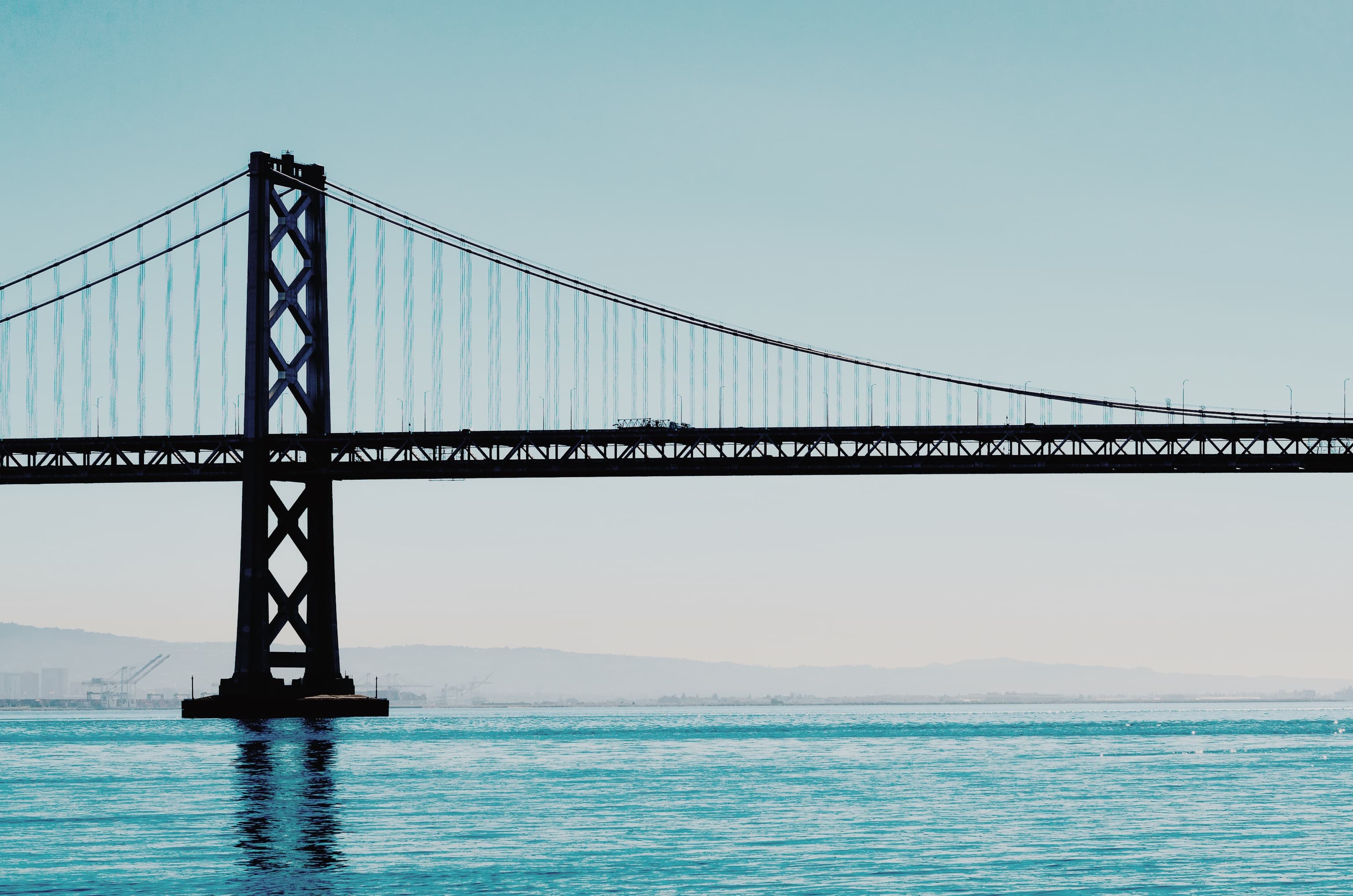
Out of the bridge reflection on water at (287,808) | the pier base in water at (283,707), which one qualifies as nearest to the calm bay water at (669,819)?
the bridge reflection on water at (287,808)

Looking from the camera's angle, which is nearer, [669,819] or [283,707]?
[669,819]

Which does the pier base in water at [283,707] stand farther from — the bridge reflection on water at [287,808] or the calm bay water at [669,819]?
the bridge reflection on water at [287,808]

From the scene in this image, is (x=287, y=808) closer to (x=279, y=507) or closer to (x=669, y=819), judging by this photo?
(x=669, y=819)

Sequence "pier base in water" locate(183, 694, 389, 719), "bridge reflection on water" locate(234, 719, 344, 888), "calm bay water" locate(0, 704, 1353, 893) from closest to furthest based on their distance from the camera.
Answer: "calm bay water" locate(0, 704, 1353, 893), "bridge reflection on water" locate(234, 719, 344, 888), "pier base in water" locate(183, 694, 389, 719)

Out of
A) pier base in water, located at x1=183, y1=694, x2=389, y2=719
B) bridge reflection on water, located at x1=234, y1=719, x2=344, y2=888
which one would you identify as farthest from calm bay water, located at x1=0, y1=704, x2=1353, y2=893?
pier base in water, located at x1=183, y1=694, x2=389, y2=719

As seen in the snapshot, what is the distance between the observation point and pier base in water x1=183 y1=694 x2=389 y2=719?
73.6 m

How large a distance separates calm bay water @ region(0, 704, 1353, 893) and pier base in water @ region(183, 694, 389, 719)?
4262 mm

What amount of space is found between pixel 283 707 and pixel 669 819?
4161cm

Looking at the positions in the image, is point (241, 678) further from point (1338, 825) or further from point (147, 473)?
point (1338, 825)

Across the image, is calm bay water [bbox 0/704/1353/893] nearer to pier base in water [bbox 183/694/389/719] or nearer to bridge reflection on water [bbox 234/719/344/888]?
bridge reflection on water [bbox 234/719/344/888]

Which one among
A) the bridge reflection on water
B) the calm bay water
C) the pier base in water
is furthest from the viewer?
the pier base in water

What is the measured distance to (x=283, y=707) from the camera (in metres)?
73.9

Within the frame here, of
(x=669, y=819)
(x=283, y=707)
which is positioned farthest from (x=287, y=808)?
(x=283, y=707)

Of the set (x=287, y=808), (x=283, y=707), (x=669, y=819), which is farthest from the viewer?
(x=283, y=707)
